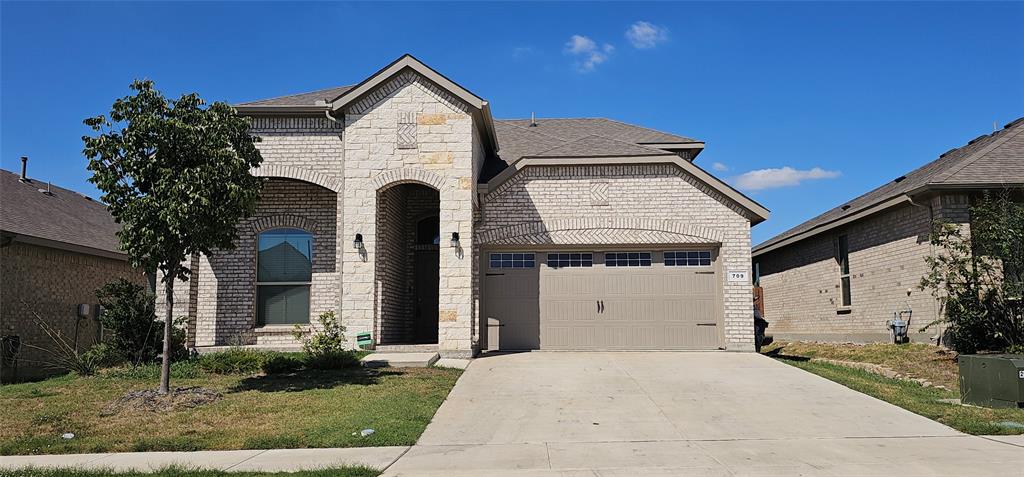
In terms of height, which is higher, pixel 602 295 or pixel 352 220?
pixel 352 220

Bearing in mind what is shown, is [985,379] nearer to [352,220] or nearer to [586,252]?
Result: [586,252]

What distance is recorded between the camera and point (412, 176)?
15797mm

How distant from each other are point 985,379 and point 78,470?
11.9 metres

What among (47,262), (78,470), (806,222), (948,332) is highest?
(806,222)

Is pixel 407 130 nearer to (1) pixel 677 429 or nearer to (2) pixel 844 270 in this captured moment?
(1) pixel 677 429

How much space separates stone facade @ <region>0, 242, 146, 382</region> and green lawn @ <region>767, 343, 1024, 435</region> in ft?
52.5

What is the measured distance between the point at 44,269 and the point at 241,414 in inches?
400

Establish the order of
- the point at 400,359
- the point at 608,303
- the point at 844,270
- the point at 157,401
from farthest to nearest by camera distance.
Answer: the point at 844,270 < the point at 608,303 < the point at 400,359 < the point at 157,401

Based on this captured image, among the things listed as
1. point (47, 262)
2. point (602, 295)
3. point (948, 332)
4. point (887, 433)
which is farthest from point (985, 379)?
point (47, 262)

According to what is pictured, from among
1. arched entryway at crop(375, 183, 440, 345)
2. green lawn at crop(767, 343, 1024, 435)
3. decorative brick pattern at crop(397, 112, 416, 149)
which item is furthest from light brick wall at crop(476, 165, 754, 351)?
green lawn at crop(767, 343, 1024, 435)

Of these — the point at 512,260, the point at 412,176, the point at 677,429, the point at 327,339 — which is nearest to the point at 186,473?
the point at 677,429

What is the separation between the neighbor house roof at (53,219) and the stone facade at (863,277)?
56.8 feet

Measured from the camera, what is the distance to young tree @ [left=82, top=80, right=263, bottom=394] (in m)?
11.1

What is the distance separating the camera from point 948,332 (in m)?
15.7
